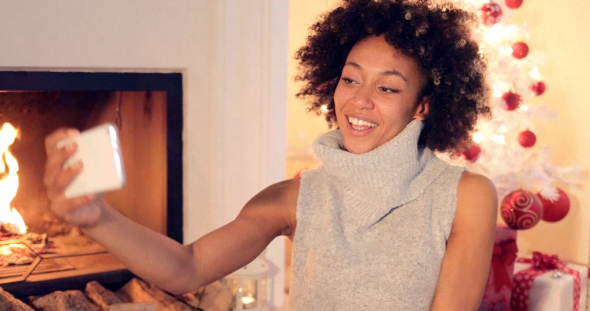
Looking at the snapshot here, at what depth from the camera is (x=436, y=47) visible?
4.55 ft

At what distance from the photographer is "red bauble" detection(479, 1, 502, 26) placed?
9.10 ft

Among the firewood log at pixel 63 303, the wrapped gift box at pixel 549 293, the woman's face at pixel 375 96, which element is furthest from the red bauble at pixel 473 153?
the firewood log at pixel 63 303

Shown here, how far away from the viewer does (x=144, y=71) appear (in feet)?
6.72

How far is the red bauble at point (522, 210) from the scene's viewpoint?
260 cm

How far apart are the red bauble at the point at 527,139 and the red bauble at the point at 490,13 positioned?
0.53 metres

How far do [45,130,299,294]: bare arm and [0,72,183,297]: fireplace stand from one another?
82cm

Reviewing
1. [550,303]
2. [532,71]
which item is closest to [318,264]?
[550,303]

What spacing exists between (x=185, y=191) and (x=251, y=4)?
0.66 metres

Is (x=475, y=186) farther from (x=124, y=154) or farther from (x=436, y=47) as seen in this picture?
(x=124, y=154)

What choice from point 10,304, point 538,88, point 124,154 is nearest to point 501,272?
point 538,88

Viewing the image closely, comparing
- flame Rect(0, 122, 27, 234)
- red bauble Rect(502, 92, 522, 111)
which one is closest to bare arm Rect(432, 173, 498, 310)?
flame Rect(0, 122, 27, 234)

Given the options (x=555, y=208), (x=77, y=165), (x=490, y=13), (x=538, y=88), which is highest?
(x=490, y=13)

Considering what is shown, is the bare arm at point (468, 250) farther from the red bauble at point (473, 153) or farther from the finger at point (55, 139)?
the red bauble at point (473, 153)

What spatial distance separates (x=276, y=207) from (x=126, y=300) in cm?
97
